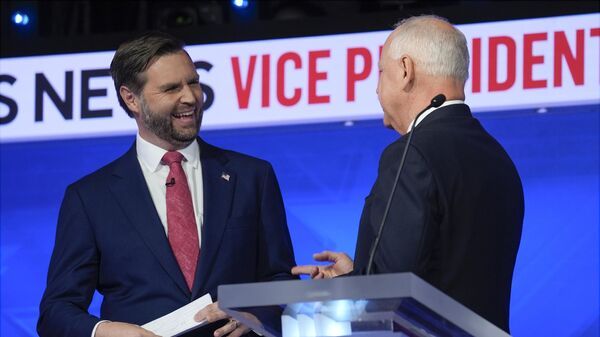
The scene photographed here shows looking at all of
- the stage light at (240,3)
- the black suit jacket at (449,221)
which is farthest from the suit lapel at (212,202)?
the stage light at (240,3)

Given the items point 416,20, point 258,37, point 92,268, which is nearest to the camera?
point 416,20

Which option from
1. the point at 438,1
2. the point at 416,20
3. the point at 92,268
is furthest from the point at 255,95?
the point at 416,20

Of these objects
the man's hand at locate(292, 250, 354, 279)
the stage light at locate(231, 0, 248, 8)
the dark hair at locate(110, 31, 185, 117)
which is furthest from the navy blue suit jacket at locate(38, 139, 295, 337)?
the stage light at locate(231, 0, 248, 8)

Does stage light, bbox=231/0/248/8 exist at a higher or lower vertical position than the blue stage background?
higher

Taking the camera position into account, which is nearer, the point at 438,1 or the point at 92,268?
the point at 92,268

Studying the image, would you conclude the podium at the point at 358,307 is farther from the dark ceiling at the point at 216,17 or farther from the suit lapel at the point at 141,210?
the dark ceiling at the point at 216,17

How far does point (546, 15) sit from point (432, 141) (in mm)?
2261

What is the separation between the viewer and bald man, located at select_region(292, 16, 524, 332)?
2451 mm

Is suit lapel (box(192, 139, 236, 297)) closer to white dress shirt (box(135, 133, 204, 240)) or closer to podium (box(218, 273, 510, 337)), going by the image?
white dress shirt (box(135, 133, 204, 240))

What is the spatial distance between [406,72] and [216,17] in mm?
2624

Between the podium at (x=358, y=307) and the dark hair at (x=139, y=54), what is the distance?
4.57ft

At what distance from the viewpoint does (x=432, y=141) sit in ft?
8.39

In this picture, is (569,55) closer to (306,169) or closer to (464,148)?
(306,169)

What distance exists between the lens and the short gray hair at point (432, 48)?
2703 mm
